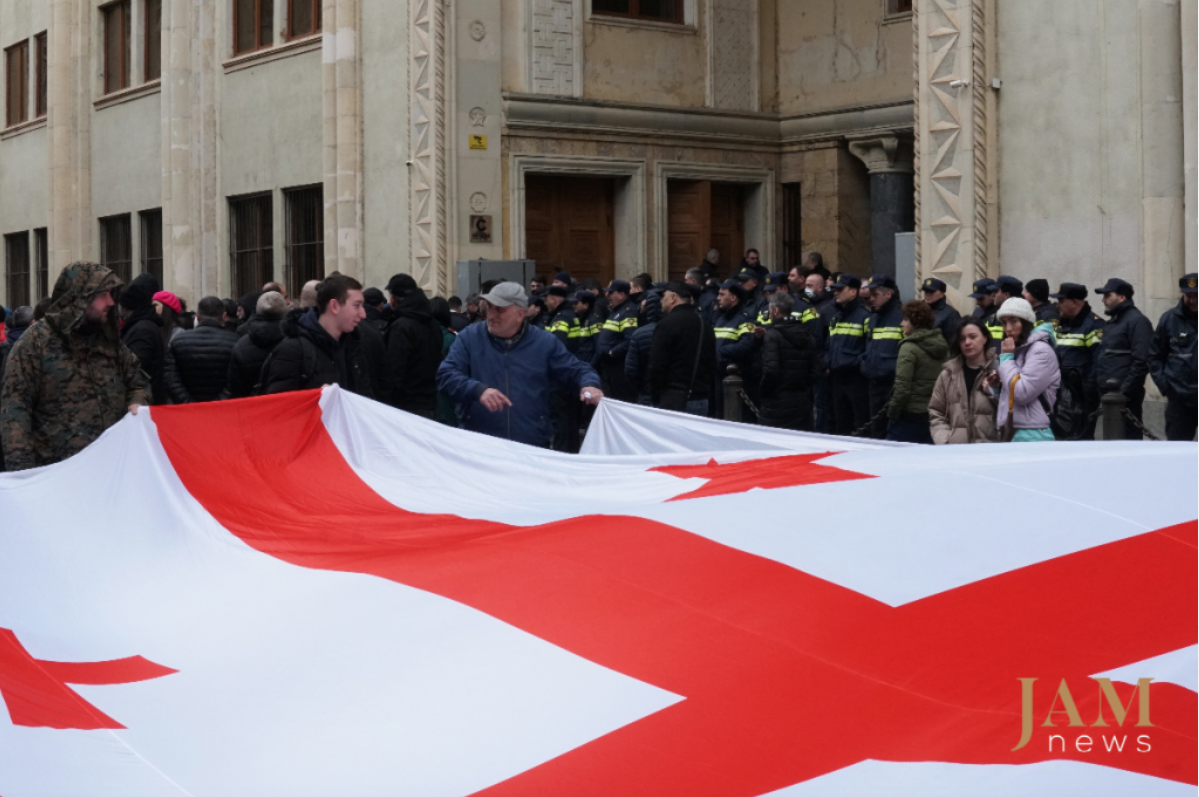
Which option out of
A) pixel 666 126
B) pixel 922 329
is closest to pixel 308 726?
pixel 922 329

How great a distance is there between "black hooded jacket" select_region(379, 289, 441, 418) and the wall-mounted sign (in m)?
8.68

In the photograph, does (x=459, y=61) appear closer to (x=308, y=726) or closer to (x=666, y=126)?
(x=666, y=126)

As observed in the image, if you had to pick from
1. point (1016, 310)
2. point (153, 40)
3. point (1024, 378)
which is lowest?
point (1024, 378)

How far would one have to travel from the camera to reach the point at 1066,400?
511 inches

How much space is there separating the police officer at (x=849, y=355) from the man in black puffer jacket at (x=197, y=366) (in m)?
5.98

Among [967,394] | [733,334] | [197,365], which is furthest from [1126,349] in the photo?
[197,365]

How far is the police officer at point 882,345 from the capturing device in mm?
14008

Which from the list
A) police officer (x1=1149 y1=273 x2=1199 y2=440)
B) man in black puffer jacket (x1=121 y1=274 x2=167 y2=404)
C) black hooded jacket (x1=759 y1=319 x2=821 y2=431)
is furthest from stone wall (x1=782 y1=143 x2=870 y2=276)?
man in black puffer jacket (x1=121 y1=274 x2=167 y2=404)

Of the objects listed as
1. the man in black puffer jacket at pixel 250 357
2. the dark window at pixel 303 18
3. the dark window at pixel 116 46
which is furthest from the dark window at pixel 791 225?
the man in black puffer jacket at pixel 250 357

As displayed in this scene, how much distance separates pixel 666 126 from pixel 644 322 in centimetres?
798

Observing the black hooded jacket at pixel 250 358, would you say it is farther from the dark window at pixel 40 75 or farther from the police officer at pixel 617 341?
the dark window at pixel 40 75

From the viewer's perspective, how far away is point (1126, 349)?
12.8m

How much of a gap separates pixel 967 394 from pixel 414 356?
15.2ft

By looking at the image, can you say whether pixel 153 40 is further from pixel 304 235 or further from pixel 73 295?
pixel 73 295
